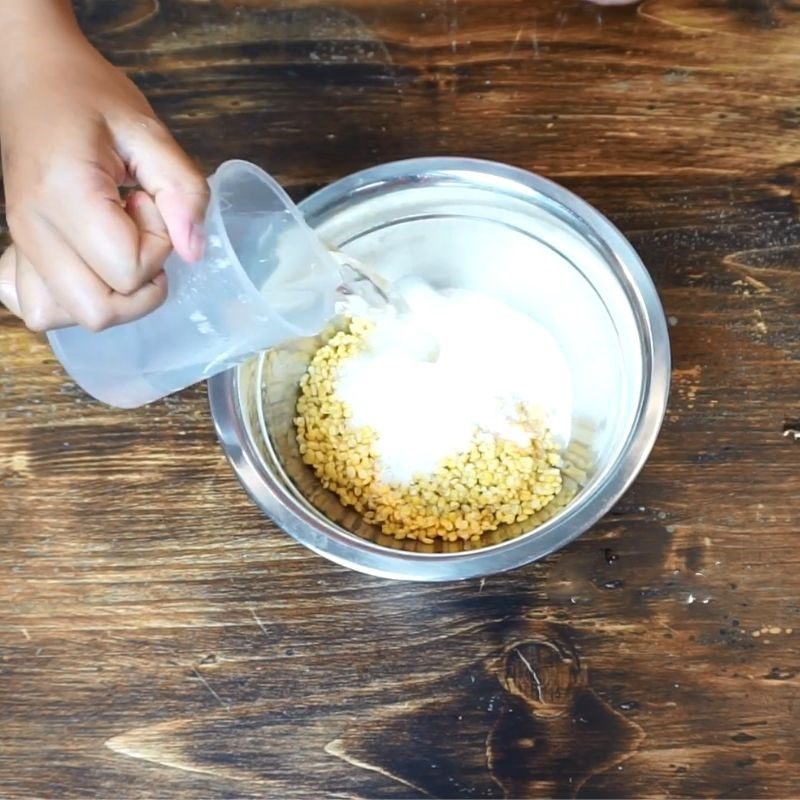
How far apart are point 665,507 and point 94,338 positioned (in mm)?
502

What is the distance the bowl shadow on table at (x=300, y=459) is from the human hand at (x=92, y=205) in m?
0.21

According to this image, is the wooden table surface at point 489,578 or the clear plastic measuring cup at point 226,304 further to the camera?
the wooden table surface at point 489,578

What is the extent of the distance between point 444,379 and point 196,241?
14.2 inches

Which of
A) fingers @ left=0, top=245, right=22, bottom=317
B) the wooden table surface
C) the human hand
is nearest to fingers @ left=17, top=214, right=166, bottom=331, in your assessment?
the human hand

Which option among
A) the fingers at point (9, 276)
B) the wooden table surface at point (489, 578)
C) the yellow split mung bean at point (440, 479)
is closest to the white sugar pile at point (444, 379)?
the yellow split mung bean at point (440, 479)

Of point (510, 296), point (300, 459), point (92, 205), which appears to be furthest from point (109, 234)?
point (510, 296)

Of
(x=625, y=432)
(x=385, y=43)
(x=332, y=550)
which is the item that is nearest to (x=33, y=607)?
(x=332, y=550)

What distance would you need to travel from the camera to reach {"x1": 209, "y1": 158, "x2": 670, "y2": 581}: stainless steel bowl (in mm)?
752

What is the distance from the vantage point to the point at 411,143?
979mm

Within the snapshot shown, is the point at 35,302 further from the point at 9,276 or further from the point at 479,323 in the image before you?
the point at 479,323

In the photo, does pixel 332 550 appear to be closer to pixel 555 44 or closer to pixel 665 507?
pixel 665 507

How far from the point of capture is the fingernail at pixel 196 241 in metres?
0.61

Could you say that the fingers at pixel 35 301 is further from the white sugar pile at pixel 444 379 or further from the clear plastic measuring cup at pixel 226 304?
the white sugar pile at pixel 444 379

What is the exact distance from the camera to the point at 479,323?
0.95 meters
